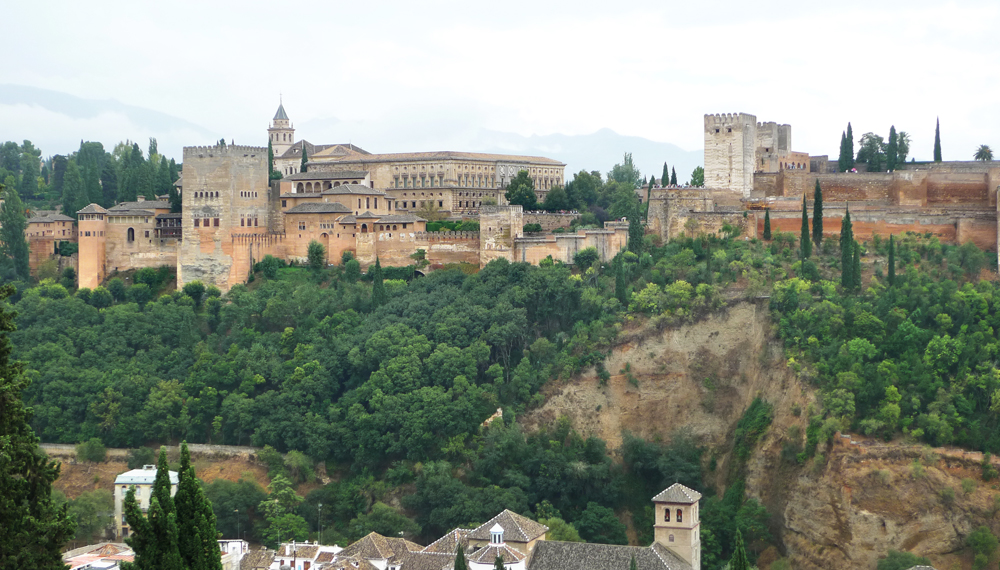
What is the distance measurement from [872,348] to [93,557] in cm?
2799

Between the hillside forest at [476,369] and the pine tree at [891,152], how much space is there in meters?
7.56

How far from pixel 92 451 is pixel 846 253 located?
30.8m

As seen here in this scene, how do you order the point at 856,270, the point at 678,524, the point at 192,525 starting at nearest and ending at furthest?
1. the point at 192,525
2. the point at 678,524
3. the point at 856,270

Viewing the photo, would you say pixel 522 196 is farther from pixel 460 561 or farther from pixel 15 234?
pixel 460 561

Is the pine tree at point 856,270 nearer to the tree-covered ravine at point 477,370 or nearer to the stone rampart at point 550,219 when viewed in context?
the tree-covered ravine at point 477,370

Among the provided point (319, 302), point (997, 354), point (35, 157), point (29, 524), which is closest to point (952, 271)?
point (997, 354)

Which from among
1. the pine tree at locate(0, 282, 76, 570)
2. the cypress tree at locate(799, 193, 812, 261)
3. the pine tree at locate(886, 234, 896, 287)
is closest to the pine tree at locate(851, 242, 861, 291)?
the pine tree at locate(886, 234, 896, 287)

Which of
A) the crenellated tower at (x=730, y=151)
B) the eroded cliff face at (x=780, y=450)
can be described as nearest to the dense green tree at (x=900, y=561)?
the eroded cliff face at (x=780, y=450)

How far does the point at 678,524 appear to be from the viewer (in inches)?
1651

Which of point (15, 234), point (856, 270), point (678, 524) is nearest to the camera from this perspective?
point (678, 524)

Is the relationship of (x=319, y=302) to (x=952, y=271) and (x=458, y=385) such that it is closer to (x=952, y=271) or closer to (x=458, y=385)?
(x=458, y=385)

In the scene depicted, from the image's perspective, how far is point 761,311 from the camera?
52.5m

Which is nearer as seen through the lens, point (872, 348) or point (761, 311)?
point (872, 348)

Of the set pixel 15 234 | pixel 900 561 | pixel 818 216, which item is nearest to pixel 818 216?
pixel 818 216
